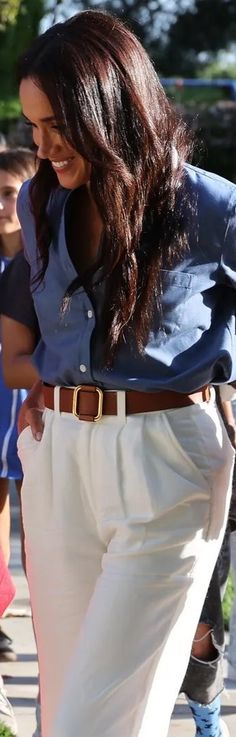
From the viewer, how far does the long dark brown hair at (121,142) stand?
2990mm

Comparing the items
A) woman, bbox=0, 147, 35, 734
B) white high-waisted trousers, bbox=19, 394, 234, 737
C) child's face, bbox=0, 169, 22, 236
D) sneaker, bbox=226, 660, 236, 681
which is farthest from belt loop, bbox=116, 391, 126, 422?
child's face, bbox=0, 169, 22, 236

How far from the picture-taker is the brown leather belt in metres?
3.09

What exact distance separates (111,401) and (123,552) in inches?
11.8

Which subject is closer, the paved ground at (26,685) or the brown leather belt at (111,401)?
the brown leather belt at (111,401)

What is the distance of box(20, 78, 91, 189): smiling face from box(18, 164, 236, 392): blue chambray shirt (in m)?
0.16

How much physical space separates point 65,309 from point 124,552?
500 millimetres

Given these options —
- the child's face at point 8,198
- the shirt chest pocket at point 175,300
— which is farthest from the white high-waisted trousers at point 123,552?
the child's face at point 8,198

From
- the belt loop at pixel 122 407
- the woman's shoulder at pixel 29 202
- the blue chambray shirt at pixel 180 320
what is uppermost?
the woman's shoulder at pixel 29 202

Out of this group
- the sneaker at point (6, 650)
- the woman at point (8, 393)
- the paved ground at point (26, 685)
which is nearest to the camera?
the paved ground at point (26, 685)

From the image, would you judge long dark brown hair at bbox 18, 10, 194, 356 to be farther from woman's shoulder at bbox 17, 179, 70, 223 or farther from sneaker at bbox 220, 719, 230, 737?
sneaker at bbox 220, 719, 230, 737

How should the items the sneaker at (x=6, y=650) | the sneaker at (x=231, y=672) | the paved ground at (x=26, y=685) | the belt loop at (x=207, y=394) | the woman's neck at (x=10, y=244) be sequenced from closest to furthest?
the belt loop at (x=207, y=394)
the paved ground at (x=26, y=685)
the sneaker at (x=231, y=672)
the sneaker at (x=6, y=650)
the woman's neck at (x=10, y=244)

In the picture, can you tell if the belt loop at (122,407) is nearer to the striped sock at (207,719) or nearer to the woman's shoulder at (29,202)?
the woman's shoulder at (29,202)

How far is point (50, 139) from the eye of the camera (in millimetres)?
3047

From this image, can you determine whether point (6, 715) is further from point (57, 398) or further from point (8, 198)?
point (8, 198)
